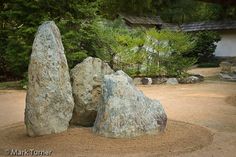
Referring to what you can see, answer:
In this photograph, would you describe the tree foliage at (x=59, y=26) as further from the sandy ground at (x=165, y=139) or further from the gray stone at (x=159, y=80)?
the sandy ground at (x=165, y=139)

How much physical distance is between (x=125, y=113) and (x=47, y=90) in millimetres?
1578

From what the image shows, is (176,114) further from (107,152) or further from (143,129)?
(107,152)

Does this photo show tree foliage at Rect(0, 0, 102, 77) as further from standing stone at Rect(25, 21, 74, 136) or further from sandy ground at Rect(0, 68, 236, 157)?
standing stone at Rect(25, 21, 74, 136)

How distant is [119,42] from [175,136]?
12.6m

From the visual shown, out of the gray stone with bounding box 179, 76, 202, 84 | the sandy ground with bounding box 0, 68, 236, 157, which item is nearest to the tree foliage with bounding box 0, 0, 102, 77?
the gray stone with bounding box 179, 76, 202, 84

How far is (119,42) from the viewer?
2019cm

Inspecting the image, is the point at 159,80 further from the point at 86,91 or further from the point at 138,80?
the point at 86,91

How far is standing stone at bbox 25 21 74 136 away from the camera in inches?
317

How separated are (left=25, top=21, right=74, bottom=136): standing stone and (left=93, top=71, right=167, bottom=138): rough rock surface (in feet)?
2.37

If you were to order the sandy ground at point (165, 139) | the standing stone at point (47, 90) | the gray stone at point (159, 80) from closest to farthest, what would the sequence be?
the sandy ground at point (165, 139)
the standing stone at point (47, 90)
the gray stone at point (159, 80)

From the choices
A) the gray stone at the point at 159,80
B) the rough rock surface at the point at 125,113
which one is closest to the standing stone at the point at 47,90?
the rough rock surface at the point at 125,113

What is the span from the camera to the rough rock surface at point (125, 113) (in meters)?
7.80

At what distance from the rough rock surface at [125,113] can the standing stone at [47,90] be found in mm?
722

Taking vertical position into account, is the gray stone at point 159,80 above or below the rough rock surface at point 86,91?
below
